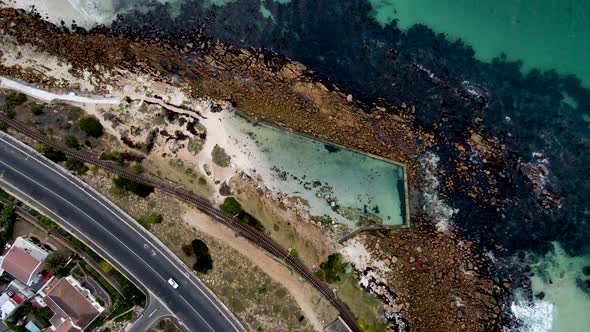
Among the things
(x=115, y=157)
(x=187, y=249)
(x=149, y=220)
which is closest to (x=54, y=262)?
(x=149, y=220)

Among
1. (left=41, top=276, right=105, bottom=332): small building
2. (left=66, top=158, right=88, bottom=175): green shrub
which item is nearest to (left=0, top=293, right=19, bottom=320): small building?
(left=41, top=276, right=105, bottom=332): small building

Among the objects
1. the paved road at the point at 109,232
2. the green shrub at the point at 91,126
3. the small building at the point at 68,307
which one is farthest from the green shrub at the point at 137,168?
the small building at the point at 68,307

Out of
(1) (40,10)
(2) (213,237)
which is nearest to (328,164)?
(2) (213,237)

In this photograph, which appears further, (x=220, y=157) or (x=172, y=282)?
(x=220, y=157)

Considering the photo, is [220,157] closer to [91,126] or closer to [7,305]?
[91,126]

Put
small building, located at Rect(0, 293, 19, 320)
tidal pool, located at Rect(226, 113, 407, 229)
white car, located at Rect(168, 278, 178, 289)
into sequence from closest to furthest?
small building, located at Rect(0, 293, 19, 320), white car, located at Rect(168, 278, 178, 289), tidal pool, located at Rect(226, 113, 407, 229)

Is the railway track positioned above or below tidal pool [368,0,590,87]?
below

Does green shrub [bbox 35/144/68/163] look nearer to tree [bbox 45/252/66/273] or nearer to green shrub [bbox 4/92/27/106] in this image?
green shrub [bbox 4/92/27/106]

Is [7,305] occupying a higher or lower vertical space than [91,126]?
lower
